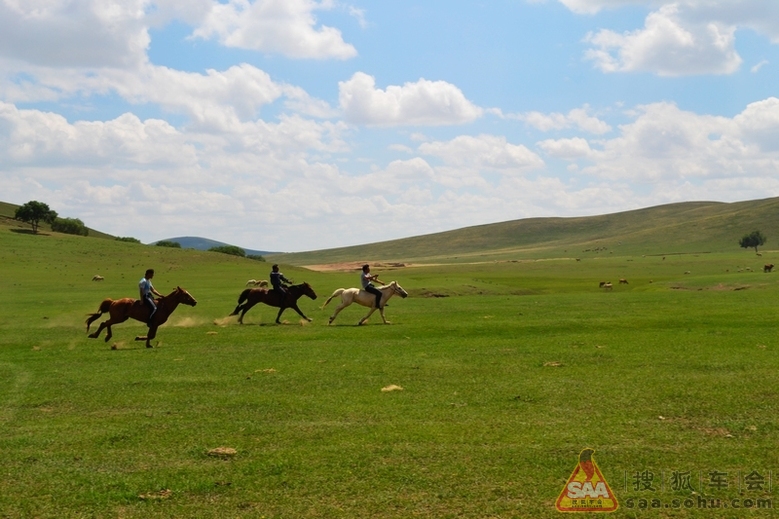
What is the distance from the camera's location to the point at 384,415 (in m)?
13.0

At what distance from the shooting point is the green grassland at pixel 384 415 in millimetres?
9008

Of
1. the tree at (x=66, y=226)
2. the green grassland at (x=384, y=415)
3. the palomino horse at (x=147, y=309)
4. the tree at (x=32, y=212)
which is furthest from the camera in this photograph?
the tree at (x=66, y=226)

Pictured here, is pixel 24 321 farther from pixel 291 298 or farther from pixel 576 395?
pixel 576 395

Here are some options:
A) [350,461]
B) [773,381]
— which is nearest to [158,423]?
[350,461]

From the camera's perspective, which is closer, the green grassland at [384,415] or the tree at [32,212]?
the green grassland at [384,415]

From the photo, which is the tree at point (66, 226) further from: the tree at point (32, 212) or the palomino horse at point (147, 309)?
the palomino horse at point (147, 309)

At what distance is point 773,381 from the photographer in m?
15.1
